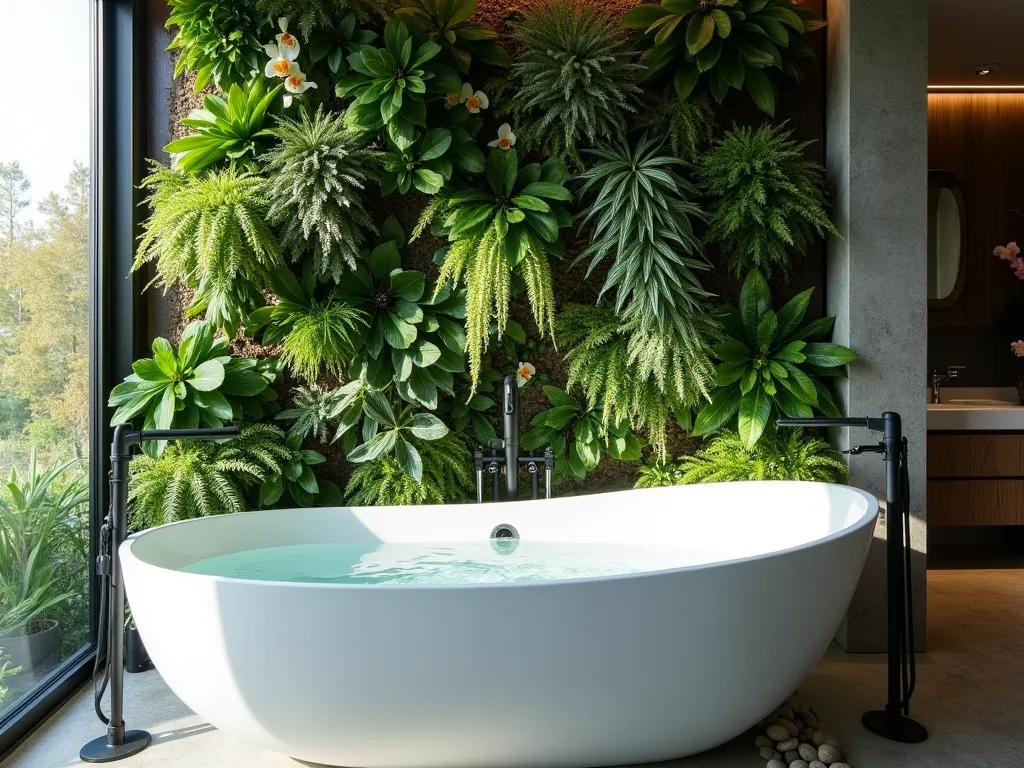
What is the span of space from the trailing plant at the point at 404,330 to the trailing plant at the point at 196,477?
44 centimetres

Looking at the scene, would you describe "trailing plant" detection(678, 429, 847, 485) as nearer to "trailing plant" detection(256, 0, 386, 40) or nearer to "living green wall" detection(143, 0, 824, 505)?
"living green wall" detection(143, 0, 824, 505)

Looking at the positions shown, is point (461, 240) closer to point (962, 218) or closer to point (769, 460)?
point (769, 460)

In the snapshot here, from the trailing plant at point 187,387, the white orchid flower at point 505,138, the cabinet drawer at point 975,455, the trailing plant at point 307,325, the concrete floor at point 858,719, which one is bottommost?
the concrete floor at point 858,719

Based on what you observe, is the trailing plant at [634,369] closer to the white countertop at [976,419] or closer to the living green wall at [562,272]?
the living green wall at [562,272]

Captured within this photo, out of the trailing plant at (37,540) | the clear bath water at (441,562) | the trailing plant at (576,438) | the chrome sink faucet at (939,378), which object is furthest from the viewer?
the chrome sink faucet at (939,378)

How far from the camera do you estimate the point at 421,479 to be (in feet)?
9.35

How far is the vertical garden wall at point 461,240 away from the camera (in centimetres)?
276

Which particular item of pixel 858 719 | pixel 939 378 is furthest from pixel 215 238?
pixel 939 378

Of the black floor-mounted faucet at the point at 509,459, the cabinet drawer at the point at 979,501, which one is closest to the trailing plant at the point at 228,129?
the black floor-mounted faucet at the point at 509,459

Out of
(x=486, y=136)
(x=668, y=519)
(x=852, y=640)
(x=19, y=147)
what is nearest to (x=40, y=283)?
(x=19, y=147)

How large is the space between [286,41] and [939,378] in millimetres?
3440

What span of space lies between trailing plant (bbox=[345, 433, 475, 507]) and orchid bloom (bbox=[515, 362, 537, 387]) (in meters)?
0.30

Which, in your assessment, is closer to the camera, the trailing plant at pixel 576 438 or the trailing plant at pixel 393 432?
the trailing plant at pixel 393 432

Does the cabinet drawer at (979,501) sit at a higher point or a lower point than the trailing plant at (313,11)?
lower
